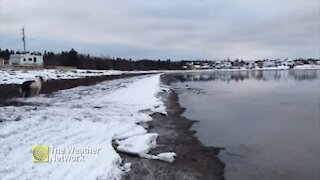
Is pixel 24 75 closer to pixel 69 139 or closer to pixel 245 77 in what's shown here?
pixel 69 139

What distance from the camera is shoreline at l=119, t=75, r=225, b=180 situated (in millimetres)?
10281

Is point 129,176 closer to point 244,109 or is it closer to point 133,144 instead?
point 133,144

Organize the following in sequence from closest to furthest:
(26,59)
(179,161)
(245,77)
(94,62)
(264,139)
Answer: (179,161) → (264,139) → (26,59) → (245,77) → (94,62)

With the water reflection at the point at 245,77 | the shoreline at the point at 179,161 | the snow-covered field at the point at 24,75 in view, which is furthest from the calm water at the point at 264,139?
the water reflection at the point at 245,77

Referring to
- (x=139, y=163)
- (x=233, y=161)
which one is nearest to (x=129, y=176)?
(x=139, y=163)

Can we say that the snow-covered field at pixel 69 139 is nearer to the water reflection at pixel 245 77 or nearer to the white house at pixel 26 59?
the water reflection at pixel 245 77

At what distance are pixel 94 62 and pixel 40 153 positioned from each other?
11624 centimetres

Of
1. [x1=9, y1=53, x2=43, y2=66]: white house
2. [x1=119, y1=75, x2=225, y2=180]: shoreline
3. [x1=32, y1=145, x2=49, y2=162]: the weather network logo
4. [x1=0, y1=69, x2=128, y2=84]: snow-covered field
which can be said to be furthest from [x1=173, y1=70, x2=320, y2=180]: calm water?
[x1=9, y1=53, x2=43, y2=66]: white house

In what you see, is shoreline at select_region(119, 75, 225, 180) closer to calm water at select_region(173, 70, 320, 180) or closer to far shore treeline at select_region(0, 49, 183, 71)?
calm water at select_region(173, 70, 320, 180)

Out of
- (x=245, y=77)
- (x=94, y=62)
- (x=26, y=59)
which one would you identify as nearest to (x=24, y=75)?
(x=26, y=59)

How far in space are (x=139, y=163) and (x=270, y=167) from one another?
396cm

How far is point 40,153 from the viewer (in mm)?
9594

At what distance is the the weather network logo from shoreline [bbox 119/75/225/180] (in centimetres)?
199

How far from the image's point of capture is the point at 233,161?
12.6 m
